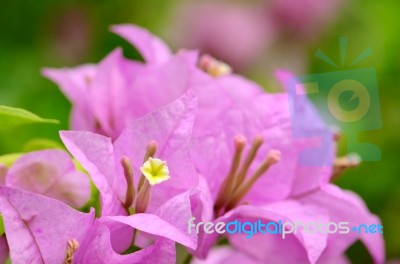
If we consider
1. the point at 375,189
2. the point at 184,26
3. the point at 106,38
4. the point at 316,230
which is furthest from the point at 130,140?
the point at 184,26

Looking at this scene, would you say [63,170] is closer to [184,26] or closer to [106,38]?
[106,38]

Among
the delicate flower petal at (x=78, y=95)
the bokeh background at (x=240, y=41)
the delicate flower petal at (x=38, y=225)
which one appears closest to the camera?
the delicate flower petal at (x=38, y=225)

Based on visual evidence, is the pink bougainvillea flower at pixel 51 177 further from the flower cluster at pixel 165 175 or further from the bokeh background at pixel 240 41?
the bokeh background at pixel 240 41

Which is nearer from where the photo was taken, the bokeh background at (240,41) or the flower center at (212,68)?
the flower center at (212,68)

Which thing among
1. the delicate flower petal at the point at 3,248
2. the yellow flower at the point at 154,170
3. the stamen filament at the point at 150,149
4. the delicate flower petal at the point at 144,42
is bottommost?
the delicate flower petal at the point at 3,248

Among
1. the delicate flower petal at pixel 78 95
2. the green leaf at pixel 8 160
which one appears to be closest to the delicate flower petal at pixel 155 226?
the green leaf at pixel 8 160

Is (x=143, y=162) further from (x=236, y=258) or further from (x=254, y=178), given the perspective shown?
(x=236, y=258)
